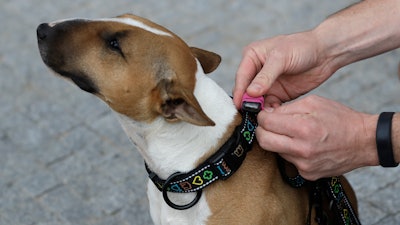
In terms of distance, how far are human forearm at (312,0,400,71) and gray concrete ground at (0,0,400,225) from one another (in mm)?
1271

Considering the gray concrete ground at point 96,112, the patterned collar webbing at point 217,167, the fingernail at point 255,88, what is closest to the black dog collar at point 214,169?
the patterned collar webbing at point 217,167

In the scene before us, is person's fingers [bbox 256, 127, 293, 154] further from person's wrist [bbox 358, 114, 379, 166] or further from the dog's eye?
the dog's eye

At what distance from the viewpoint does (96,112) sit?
5.32 metres

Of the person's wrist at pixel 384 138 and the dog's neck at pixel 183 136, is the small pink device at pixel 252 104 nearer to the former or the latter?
the dog's neck at pixel 183 136

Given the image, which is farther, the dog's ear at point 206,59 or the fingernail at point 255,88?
the dog's ear at point 206,59

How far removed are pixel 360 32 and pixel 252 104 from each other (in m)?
0.70

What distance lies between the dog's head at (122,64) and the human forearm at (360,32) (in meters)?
0.76

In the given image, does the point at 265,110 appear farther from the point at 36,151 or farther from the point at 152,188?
the point at 36,151

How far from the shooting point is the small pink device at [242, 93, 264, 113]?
291 cm

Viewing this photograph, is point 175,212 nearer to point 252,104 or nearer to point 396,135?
point 252,104

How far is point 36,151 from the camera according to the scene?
16.3ft

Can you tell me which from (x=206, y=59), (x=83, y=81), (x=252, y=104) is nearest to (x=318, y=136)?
(x=252, y=104)

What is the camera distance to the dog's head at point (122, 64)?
281 centimetres

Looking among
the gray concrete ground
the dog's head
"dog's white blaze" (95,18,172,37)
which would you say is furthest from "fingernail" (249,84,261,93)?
the gray concrete ground
